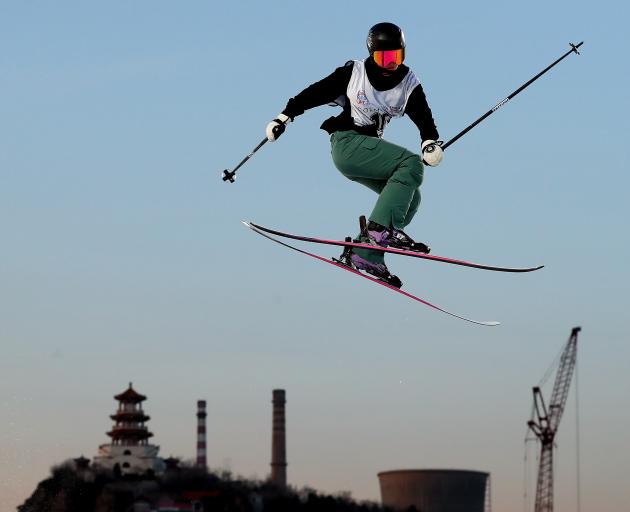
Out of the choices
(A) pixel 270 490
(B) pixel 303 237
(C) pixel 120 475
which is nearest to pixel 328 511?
(A) pixel 270 490

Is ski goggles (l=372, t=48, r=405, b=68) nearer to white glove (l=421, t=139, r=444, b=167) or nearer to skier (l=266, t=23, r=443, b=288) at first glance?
skier (l=266, t=23, r=443, b=288)

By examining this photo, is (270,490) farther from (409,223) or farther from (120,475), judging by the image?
(409,223)

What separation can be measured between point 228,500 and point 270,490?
12816 millimetres

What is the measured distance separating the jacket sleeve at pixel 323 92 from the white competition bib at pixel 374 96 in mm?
131

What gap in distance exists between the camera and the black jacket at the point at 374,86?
1989 centimetres

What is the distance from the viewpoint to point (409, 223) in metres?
21.4

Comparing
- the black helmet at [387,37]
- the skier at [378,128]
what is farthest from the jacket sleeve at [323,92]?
the black helmet at [387,37]

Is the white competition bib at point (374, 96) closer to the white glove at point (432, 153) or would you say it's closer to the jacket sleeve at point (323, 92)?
A: the jacket sleeve at point (323, 92)

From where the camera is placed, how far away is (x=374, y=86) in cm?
1992

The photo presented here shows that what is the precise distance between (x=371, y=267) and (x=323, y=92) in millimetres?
3299

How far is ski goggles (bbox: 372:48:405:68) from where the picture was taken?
19.3m

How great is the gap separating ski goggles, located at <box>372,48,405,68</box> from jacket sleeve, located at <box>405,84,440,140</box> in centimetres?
87

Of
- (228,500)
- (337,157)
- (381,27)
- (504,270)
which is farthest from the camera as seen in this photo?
(228,500)

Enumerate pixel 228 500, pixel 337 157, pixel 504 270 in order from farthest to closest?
1. pixel 228 500
2. pixel 504 270
3. pixel 337 157
